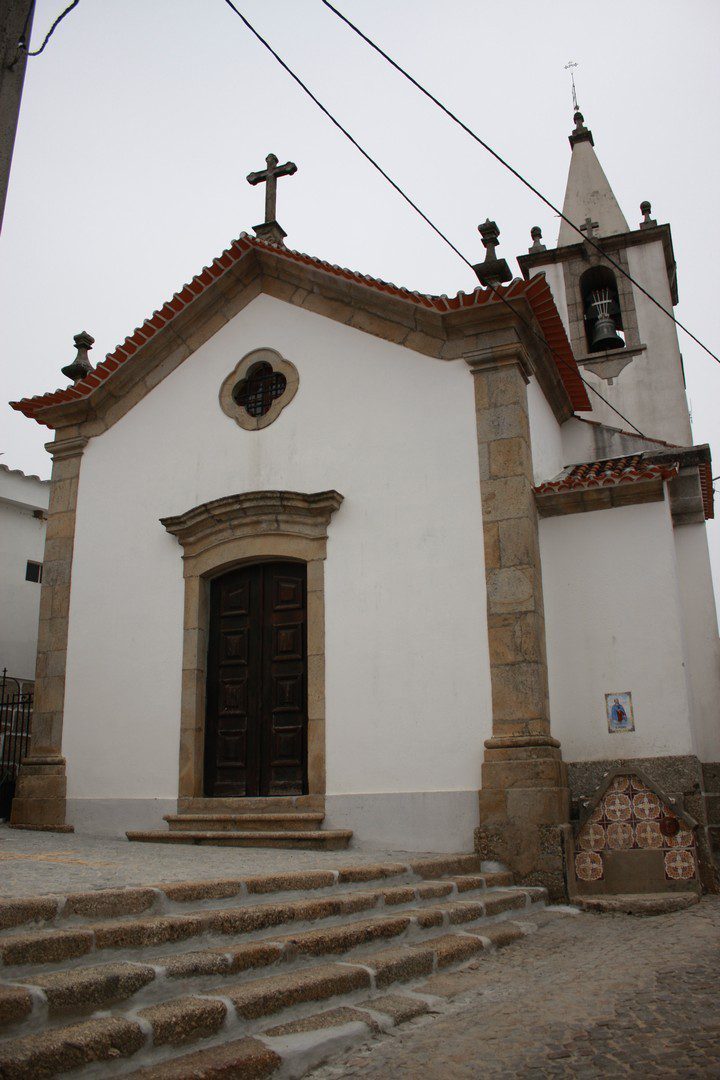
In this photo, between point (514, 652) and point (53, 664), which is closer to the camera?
point (514, 652)

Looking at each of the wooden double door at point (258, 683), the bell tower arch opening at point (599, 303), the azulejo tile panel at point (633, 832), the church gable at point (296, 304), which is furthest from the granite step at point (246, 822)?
the bell tower arch opening at point (599, 303)

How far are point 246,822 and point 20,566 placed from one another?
7434mm

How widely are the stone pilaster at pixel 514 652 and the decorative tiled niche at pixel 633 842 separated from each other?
26 centimetres

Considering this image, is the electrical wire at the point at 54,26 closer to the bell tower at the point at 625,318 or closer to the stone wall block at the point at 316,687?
the stone wall block at the point at 316,687

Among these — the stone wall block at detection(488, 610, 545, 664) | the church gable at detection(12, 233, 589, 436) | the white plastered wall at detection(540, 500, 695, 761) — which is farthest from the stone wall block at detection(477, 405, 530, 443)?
the stone wall block at detection(488, 610, 545, 664)

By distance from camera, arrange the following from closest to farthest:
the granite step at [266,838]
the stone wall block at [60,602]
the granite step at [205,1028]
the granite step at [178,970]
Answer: the granite step at [205,1028] < the granite step at [178,970] < the granite step at [266,838] < the stone wall block at [60,602]

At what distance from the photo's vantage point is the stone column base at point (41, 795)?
8.23 m

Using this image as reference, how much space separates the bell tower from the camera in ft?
38.5

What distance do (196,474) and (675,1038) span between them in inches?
255

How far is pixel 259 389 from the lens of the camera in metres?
8.72

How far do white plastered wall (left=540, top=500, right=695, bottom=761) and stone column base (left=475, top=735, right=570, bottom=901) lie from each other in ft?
2.03

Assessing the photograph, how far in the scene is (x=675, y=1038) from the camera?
124 inches

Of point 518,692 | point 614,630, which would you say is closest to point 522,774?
point 518,692

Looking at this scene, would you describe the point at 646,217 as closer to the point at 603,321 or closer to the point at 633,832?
the point at 603,321
